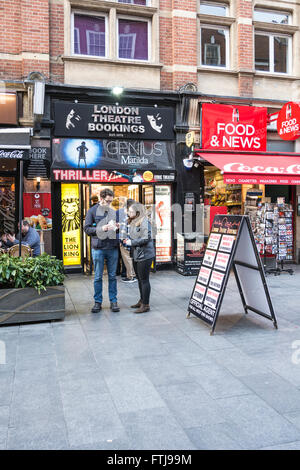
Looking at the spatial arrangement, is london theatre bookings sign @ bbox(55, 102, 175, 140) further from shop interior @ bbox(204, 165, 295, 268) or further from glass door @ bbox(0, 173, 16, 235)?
shop interior @ bbox(204, 165, 295, 268)

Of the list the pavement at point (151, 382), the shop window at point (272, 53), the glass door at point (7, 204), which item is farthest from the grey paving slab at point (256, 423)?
the shop window at point (272, 53)

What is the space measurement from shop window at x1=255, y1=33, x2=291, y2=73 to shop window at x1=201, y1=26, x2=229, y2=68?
1.02m

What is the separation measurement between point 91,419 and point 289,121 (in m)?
9.58

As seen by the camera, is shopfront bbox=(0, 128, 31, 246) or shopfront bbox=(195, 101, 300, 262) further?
shopfront bbox=(195, 101, 300, 262)

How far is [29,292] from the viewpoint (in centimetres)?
605

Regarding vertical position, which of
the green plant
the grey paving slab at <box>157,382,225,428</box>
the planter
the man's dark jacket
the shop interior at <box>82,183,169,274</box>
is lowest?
the grey paving slab at <box>157,382,225,428</box>

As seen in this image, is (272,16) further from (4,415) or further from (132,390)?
(4,415)

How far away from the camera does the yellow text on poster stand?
35.0ft

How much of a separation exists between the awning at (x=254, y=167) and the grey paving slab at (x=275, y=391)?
20.7 ft

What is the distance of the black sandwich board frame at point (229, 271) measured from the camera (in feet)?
18.4

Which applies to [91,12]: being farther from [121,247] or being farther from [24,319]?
[24,319]

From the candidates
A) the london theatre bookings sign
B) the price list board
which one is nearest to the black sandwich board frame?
the price list board

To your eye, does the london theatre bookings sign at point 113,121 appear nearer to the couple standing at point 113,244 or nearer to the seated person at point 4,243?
the seated person at point 4,243

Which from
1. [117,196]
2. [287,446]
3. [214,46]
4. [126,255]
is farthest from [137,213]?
[214,46]
